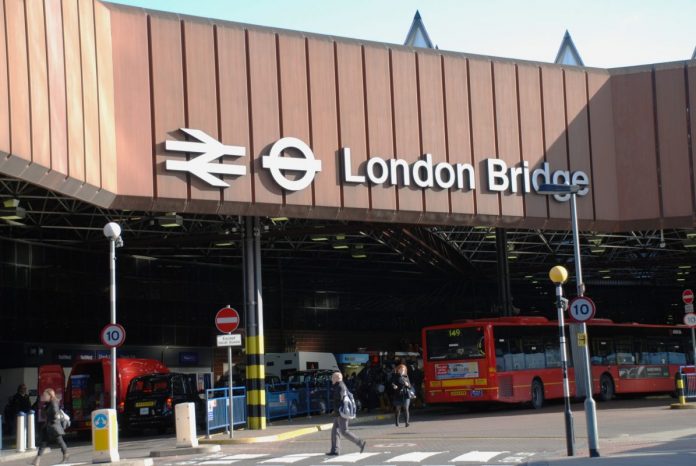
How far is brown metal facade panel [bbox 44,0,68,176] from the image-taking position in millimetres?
24188

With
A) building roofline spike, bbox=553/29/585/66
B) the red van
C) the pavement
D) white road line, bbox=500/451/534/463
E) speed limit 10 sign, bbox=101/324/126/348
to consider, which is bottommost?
white road line, bbox=500/451/534/463

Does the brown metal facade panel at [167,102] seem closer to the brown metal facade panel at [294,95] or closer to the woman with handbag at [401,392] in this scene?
the brown metal facade panel at [294,95]

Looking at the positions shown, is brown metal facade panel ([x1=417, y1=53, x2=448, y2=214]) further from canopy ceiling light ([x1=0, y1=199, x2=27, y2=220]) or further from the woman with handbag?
canopy ceiling light ([x1=0, y1=199, x2=27, y2=220])

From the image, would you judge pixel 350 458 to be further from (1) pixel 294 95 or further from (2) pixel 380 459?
(1) pixel 294 95

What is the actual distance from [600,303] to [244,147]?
4620 centimetres

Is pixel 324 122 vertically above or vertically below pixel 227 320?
above

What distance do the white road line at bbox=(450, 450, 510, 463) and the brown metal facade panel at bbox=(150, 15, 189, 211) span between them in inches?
454

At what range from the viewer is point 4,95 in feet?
73.3

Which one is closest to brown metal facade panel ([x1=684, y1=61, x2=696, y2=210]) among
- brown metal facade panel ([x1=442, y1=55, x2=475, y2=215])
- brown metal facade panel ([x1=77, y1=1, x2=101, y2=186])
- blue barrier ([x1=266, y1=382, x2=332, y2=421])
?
brown metal facade panel ([x1=442, y1=55, x2=475, y2=215])

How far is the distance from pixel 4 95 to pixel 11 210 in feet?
33.0

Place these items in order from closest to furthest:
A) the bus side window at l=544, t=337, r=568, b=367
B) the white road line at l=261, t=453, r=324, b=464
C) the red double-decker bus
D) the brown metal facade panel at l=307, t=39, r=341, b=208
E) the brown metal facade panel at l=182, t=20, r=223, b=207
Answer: the white road line at l=261, t=453, r=324, b=464, the brown metal facade panel at l=182, t=20, r=223, b=207, the brown metal facade panel at l=307, t=39, r=341, b=208, the red double-decker bus, the bus side window at l=544, t=337, r=568, b=367

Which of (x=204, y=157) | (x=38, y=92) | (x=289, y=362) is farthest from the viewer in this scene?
(x=289, y=362)

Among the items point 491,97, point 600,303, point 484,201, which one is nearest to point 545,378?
point 484,201

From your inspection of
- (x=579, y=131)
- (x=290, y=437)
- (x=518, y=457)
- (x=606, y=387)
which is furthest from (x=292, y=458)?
(x=606, y=387)
